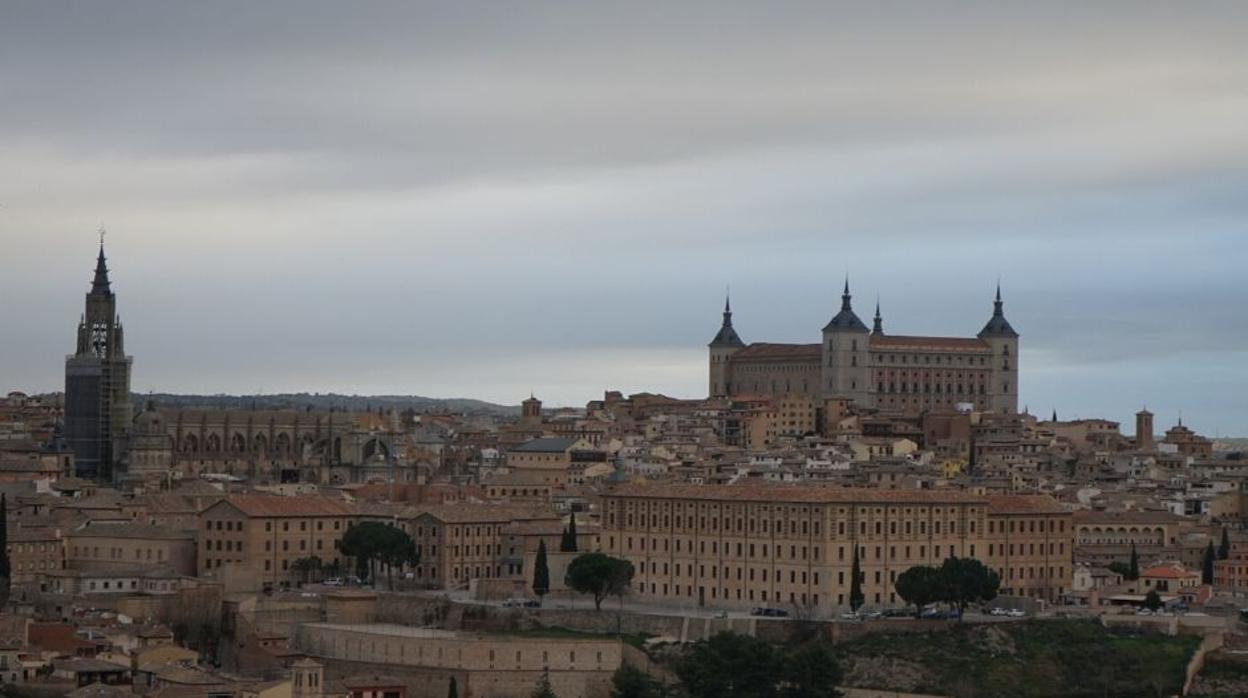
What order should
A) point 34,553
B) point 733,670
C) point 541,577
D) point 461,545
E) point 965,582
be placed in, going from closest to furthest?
point 733,670 → point 965,582 → point 541,577 → point 34,553 → point 461,545

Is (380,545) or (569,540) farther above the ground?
(569,540)

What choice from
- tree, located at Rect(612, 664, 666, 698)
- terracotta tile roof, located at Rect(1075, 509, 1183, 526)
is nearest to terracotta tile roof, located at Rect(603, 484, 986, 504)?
terracotta tile roof, located at Rect(1075, 509, 1183, 526)

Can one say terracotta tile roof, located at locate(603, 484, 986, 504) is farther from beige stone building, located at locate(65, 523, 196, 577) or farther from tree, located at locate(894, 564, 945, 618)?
beige stone building, located at locate(65, 523, 196, 577)

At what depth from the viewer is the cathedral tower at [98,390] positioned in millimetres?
123688

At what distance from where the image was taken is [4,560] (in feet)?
271

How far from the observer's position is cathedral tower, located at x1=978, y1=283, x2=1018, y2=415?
171625 mm

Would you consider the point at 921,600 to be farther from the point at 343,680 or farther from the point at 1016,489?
the point at 1016,489

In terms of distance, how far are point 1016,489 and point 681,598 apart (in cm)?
2554

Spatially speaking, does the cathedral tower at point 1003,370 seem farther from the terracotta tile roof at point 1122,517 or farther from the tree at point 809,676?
the tree at point 809,676

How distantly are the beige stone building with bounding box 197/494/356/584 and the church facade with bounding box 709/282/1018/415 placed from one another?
78.1 metres

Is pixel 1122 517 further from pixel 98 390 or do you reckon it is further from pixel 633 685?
pixel 98 390

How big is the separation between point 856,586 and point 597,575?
726 cm

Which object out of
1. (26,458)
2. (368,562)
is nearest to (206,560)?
(368,562)

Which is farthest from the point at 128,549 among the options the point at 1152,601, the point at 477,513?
the point at 1152,601
